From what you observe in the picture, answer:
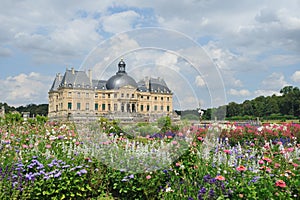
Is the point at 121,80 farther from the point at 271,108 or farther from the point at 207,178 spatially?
the point at 271,108

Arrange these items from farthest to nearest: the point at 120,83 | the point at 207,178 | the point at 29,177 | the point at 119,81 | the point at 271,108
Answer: the point at 271,108 < the point at 120,83 < the point at 119,81 < the point at 29,177 < the point at 207,178

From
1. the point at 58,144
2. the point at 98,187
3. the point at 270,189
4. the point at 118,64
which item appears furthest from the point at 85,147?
the point at 270,189

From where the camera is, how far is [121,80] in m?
7.61

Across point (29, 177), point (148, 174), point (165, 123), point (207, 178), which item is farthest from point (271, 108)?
point (29, 177)

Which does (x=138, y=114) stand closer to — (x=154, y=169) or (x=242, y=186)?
(x=154, y=169)

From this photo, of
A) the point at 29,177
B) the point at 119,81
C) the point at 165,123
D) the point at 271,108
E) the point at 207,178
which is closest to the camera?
the point at 207,178

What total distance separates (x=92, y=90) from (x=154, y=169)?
8.11 ft

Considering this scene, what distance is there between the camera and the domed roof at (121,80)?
7.15 metres

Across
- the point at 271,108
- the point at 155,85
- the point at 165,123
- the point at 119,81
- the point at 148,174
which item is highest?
the point at 271,108

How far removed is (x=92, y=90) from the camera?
22.8ft

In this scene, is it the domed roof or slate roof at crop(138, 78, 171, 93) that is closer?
the domed roof

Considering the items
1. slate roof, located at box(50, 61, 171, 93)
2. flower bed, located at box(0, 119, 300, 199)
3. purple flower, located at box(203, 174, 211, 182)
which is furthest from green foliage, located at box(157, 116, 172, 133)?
purple flower, located at box(203, 174, 211, 182)

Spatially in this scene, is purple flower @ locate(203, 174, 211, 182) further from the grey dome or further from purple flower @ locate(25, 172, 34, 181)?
the grey dome

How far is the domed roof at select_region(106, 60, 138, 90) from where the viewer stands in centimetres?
715
